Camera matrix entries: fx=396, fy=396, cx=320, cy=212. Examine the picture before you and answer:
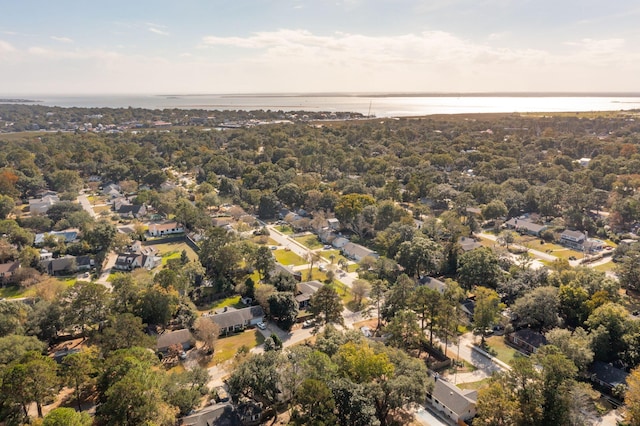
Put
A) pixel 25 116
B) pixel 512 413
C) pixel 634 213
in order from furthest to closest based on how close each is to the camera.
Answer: pixel 25 116 → pixel 634 213 → pixel 512 413

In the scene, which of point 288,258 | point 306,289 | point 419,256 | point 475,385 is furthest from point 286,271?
point 475,385

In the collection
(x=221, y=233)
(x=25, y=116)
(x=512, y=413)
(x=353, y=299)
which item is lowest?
(x=353, y=299)

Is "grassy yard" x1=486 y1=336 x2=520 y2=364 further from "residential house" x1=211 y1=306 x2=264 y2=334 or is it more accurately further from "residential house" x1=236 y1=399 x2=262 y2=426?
"residential house" x1=211 y1=306 x2=264 y2=334

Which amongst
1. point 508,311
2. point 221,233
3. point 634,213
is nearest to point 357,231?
point 221,233

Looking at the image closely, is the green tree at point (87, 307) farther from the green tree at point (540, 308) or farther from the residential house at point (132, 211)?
the residential house at point (132, 211)

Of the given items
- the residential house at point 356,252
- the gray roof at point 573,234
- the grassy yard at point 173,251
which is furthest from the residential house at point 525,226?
the grassy yard at point 173,251

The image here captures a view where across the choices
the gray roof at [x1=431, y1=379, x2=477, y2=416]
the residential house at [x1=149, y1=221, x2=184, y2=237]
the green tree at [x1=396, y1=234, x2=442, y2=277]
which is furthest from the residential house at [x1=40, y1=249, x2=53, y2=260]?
the gray roof at [x1=431, y1=379, x2=477, y2=416]

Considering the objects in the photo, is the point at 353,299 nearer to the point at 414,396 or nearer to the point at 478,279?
the point at 478,279
